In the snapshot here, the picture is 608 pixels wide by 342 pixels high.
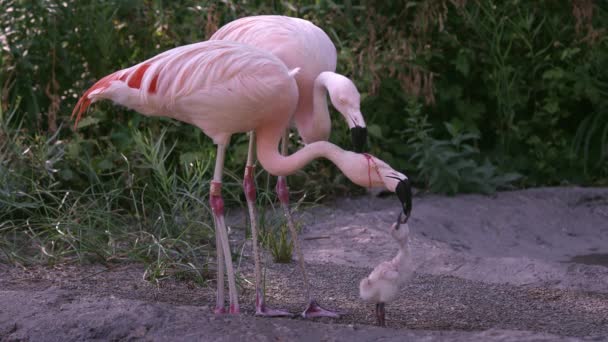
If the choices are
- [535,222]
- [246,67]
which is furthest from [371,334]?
[535,222]

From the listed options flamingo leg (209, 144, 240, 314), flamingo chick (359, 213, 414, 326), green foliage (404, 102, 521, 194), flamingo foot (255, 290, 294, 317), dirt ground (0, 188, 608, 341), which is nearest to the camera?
dirt ground (0, 188, 608, 341)

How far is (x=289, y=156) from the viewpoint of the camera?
3.69 meters

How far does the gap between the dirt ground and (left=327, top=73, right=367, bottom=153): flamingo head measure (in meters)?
0.76

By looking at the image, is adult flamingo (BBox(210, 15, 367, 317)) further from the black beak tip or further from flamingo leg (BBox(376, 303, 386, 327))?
flamingo leg (BBox(376, 303, 386, 327))

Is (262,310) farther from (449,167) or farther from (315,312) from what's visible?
(449,167)

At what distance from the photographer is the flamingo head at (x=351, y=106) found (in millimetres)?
3621

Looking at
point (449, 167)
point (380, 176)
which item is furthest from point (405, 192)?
point (449, 167)

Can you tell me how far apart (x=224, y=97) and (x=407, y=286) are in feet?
4.69

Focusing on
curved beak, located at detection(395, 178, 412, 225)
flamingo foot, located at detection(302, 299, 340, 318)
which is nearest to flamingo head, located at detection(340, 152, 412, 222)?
curved beak, located at detection(395, 178, 412, 225)

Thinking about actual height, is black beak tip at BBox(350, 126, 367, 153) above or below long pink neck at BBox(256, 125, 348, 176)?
above

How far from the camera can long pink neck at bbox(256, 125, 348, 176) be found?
11.7 feet

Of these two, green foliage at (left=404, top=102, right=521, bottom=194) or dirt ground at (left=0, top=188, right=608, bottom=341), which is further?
green foliage at (left=404, top=102, right=521, bottom=194)

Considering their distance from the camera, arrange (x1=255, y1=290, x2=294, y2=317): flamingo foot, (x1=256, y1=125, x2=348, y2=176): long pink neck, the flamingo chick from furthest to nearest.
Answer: (x1=255, y1=290, x2=294, y2=317): flamingo foot
(x1=256, y1=125, x2=348, y2=176): long pink neck
the flamingo chick

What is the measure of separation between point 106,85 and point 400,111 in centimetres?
339
